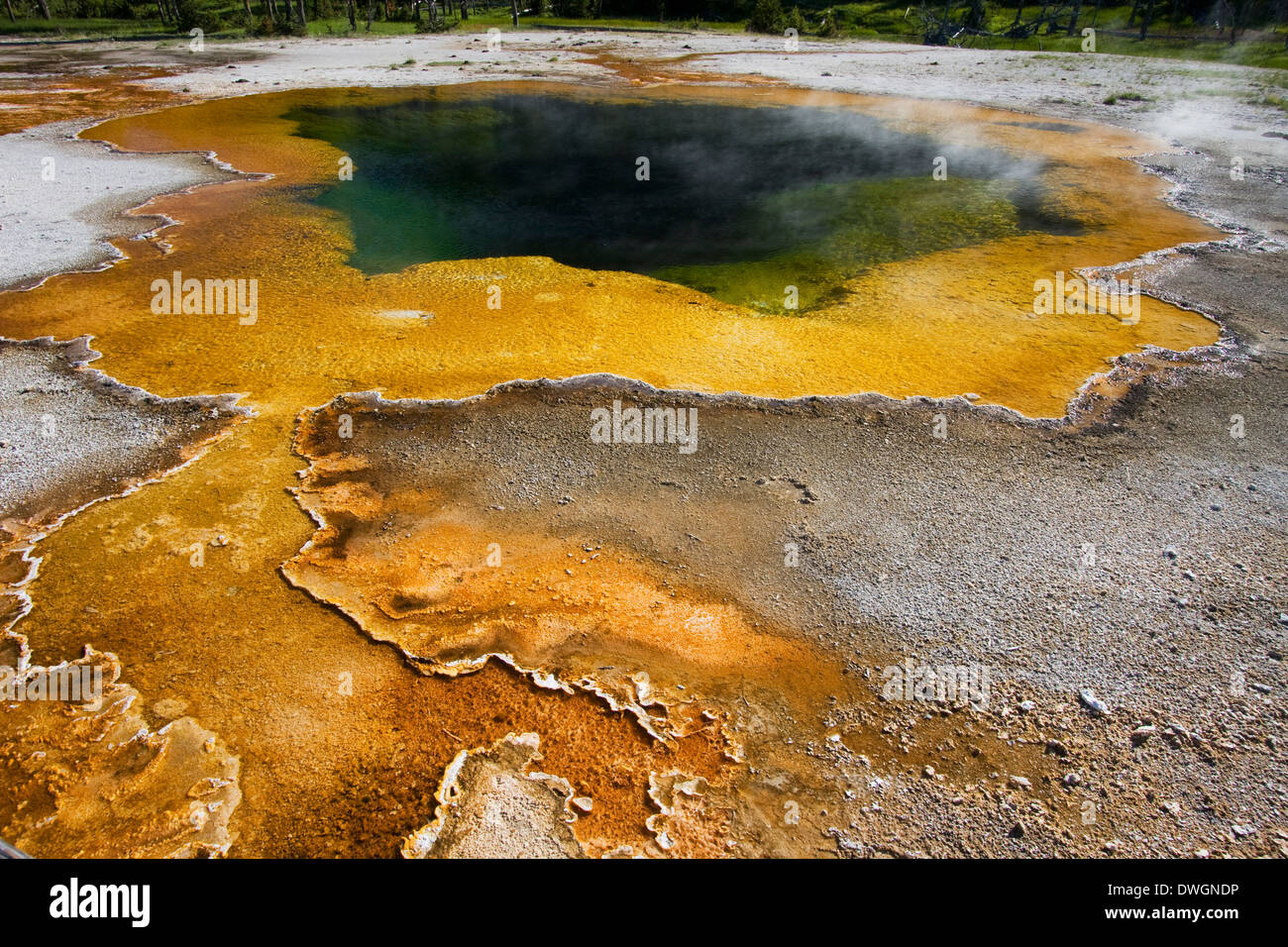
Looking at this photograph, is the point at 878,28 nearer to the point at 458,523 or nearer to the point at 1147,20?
the point at 1147,20

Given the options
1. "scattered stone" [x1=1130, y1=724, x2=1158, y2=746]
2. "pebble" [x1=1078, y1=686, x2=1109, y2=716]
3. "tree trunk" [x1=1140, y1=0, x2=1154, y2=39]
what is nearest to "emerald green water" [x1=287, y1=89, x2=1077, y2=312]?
"pebble" [x1=1078, y1=686, x2=1109, y2=716]

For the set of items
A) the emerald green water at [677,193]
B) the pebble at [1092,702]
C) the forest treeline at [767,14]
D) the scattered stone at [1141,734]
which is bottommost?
the scattered stone at [1141,734]

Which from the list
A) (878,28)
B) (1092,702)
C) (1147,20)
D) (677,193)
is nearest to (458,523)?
(1092,702)

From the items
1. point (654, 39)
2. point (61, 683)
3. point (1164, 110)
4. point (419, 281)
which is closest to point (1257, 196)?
point (1164, 110)

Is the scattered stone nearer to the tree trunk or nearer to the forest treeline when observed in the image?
the forest treeline

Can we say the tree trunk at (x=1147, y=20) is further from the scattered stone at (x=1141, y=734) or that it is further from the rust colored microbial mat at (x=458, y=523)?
the scattered stone at (x=1141, y=734)

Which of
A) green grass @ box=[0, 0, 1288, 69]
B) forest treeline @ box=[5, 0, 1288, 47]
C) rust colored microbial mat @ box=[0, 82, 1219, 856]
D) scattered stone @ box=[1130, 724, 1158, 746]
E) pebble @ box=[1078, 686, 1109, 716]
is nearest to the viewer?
rust colored microbial mat @ box=[0, 82, 1219, 856]

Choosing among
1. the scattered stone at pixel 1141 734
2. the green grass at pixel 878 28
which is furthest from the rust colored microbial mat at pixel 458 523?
the green grass at pixel 878 28
